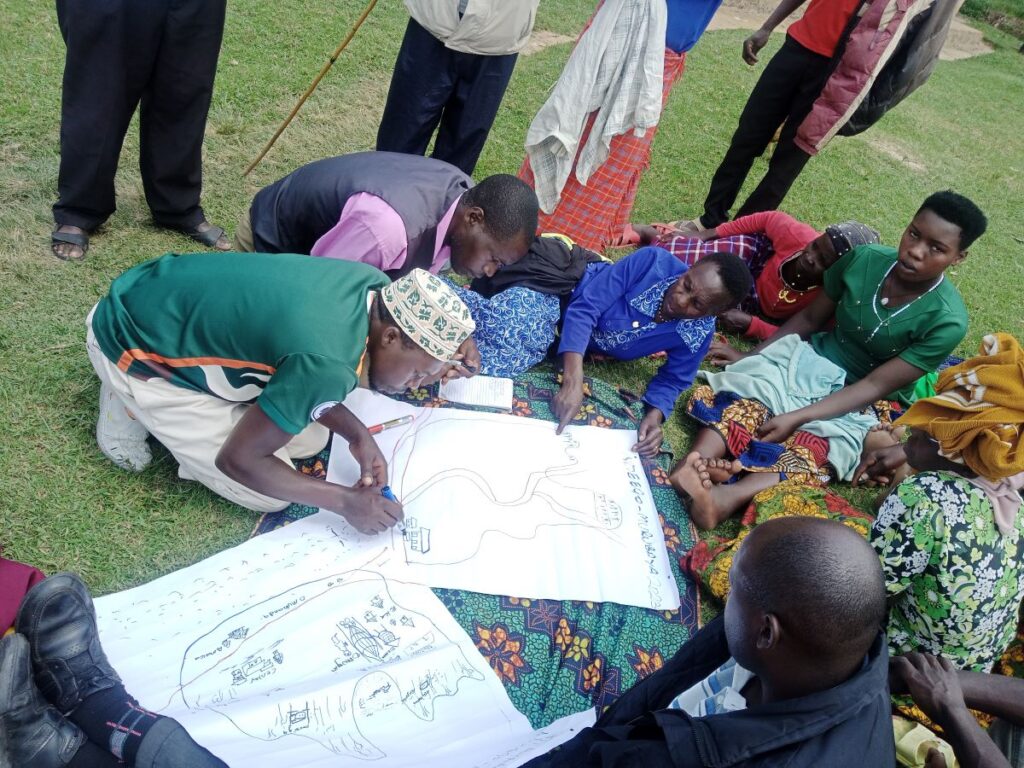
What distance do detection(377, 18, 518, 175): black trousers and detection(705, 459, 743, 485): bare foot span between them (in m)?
2.11

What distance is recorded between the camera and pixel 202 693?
1.78 metres

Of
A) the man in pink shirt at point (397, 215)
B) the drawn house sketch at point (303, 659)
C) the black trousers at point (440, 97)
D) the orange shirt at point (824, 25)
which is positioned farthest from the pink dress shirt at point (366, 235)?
the orange shirt at point (824, 25)

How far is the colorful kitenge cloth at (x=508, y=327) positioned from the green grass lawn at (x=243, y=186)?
60 cm

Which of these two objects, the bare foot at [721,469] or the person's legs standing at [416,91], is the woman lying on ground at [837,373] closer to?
the bare foot at [721,469]

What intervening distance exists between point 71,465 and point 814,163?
6498mm

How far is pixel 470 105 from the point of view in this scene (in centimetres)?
368

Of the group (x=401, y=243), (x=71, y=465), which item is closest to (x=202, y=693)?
(x=71, y=465)

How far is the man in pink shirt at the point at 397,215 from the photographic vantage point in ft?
8.46

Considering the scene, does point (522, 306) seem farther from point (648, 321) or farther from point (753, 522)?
point (753, 522)

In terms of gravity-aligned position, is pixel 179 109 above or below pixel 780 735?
below

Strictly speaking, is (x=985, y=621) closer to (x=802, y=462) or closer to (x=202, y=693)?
(x=802, y=462)

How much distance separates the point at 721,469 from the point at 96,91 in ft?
9.64

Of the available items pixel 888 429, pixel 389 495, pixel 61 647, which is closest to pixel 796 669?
pixel 389 495

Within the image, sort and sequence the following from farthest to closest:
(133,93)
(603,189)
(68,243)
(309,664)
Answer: (603,189) < (68,243) < (133,93) < (309,664)
